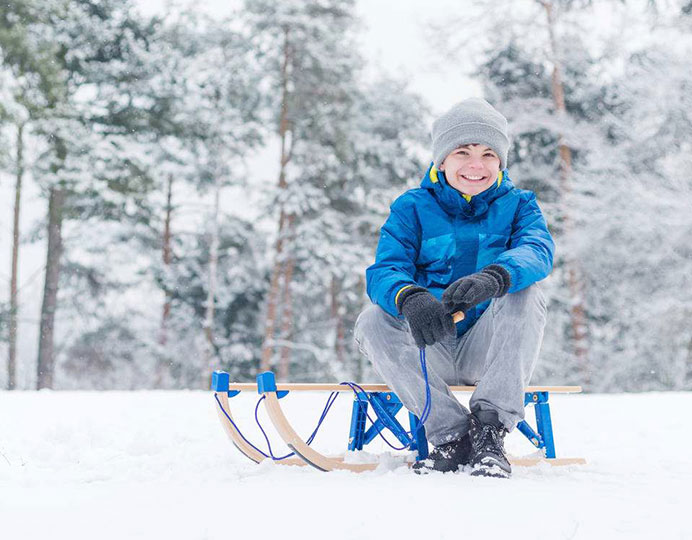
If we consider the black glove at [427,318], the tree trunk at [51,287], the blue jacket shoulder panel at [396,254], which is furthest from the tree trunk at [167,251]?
the black glove at [427,318]

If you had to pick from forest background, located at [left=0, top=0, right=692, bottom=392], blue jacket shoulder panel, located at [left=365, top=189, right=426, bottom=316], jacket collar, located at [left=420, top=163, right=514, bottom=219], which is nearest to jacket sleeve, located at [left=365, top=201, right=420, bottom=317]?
blue jacket shoulder panel, located at [left=365, top=189, right=426, bottom=316]

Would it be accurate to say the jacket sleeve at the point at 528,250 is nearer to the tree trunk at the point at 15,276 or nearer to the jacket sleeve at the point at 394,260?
the jacket sleeve at the point at 394,260

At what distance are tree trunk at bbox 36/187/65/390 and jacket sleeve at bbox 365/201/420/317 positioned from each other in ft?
34.0

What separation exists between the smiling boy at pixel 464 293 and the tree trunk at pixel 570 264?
389 inches

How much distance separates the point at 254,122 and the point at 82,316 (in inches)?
200

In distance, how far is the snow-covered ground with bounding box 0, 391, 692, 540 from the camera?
4.47 feet

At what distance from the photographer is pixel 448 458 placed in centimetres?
210

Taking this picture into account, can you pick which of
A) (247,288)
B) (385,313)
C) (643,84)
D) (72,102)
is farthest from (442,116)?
(247,288)

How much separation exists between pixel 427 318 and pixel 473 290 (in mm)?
149

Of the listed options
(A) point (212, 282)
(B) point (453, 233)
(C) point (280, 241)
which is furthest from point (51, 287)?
(B) point (453, 233)

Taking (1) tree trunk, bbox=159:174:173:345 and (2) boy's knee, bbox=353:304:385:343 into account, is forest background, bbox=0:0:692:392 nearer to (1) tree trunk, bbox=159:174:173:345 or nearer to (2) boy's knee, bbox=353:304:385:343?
(1) tree trunk, bbox=159:174:173:345

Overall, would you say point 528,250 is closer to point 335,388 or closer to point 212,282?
point 335,388

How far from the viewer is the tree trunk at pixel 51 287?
37.9ft

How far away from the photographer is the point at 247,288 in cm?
1395
